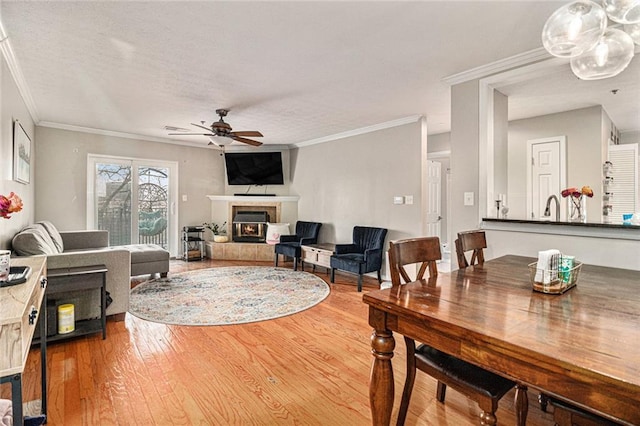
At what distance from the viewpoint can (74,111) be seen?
4367 mm

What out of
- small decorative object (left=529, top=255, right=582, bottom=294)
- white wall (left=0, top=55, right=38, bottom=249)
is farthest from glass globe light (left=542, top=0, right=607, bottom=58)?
white wall (left=0, top=55, right=38, bottom=249)

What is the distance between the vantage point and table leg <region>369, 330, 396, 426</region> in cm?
132

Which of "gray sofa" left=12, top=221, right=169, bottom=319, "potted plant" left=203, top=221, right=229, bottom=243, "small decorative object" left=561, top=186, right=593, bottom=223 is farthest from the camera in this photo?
"potted plant" left=203, top=221, right=229, bottom=243

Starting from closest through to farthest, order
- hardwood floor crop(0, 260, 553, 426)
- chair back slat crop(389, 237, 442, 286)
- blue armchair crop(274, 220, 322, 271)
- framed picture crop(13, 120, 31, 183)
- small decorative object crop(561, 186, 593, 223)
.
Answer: chair back slat crop(389, 237, 442, 286), hardwood floor crop(0, 260, 553, 426), small decorative object crop(561, 186, 593, 223), framed picture crop(13, 120, 31, 183), blue armchair crop(274, 220, 322, 271)

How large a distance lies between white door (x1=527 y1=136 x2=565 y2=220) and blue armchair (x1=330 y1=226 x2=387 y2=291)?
2.09 m

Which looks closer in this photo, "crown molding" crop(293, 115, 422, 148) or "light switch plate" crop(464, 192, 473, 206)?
"light switch plate" crop(464, 192, 473, 206)

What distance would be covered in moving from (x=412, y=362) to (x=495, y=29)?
227 centimetres

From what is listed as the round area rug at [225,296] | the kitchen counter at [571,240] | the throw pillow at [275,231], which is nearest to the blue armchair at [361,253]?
the round area rug at [225,296]

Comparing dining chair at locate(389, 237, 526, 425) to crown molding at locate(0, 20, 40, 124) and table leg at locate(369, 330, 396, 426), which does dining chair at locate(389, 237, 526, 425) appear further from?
crown molding at locate(0, 20, 40, 124)

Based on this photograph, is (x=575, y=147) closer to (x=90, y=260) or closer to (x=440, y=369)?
(x=440, y=369)

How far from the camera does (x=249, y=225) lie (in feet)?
22.5

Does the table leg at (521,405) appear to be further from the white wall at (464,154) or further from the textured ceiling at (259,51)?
the textured ceiling at (259,51)

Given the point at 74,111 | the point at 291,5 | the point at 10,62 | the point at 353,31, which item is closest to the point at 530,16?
the point at 353,31

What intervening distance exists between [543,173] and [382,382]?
14.2 ft
